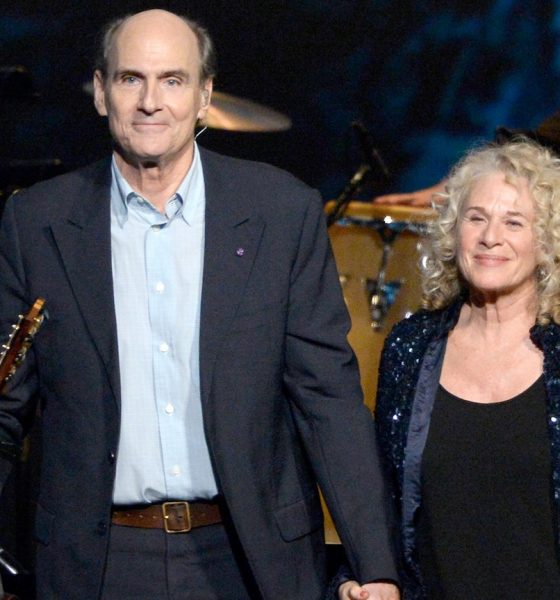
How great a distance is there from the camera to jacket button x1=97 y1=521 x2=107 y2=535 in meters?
2.75

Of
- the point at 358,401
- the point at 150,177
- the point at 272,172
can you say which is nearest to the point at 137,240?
the point at 150,177

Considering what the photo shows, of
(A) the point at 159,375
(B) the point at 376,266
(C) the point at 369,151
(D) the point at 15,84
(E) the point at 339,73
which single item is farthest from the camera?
(E) the point at 339,73

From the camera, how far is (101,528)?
2754 millimetres

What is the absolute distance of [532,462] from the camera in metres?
2.74

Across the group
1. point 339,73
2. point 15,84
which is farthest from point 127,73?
point 339,73

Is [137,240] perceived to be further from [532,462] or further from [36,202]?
[532,462]

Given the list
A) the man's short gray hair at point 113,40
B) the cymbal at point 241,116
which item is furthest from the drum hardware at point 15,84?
the man's short gray hair at point 113,40

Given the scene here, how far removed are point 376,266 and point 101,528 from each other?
255 centimetres

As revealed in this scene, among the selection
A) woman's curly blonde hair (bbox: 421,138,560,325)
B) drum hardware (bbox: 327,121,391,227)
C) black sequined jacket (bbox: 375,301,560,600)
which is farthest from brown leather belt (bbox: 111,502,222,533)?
drum hardware (bbox: 327,121,391,227)

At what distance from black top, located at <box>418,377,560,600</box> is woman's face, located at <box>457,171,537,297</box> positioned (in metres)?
0.23

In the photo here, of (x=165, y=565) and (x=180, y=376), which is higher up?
(x=180, y=376)

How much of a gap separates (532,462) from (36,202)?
1147 mm

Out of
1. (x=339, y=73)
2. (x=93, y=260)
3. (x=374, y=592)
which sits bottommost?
(x=374, y=592)

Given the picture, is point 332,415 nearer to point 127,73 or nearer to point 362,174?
point 127,73
